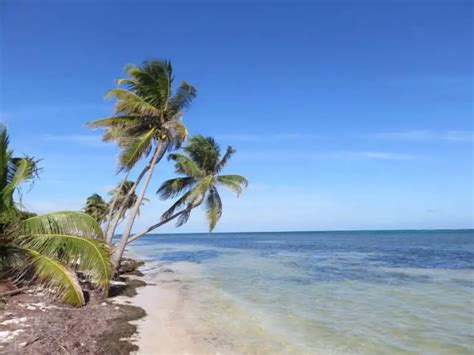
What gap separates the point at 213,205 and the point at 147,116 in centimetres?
598

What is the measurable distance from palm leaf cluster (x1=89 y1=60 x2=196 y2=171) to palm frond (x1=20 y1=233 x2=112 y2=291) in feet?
19.6

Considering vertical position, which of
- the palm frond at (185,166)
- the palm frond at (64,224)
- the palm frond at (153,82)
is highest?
the palm frond at (153,82)

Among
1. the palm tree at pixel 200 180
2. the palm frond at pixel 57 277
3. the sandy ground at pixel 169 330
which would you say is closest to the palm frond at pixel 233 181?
the palm tree at pixel 200 180

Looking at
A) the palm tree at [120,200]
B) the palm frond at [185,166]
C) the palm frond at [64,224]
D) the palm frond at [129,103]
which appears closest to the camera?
the palm frond at [64,224]

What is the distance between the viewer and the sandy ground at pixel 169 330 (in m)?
7.23

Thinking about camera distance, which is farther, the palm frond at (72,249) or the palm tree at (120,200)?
the palm tree at (120,200)

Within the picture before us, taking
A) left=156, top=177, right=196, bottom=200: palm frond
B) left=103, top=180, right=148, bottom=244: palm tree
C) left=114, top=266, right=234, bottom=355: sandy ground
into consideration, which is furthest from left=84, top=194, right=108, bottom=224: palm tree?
left=114, top=266, right=234, bottom=355: sandy ground

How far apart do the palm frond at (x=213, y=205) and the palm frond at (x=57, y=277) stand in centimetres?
1066

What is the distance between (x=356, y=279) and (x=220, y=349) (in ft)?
41.1

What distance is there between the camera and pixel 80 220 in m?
8.98

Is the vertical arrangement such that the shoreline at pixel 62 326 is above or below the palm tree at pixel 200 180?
below

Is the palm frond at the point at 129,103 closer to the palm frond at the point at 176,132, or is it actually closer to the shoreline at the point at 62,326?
the palm frond at the point at 176,132

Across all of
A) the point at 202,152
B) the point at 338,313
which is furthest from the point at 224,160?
the point at 338,313

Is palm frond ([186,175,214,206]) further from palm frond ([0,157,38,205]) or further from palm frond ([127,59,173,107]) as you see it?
palm frond ([0,157,38,205])
